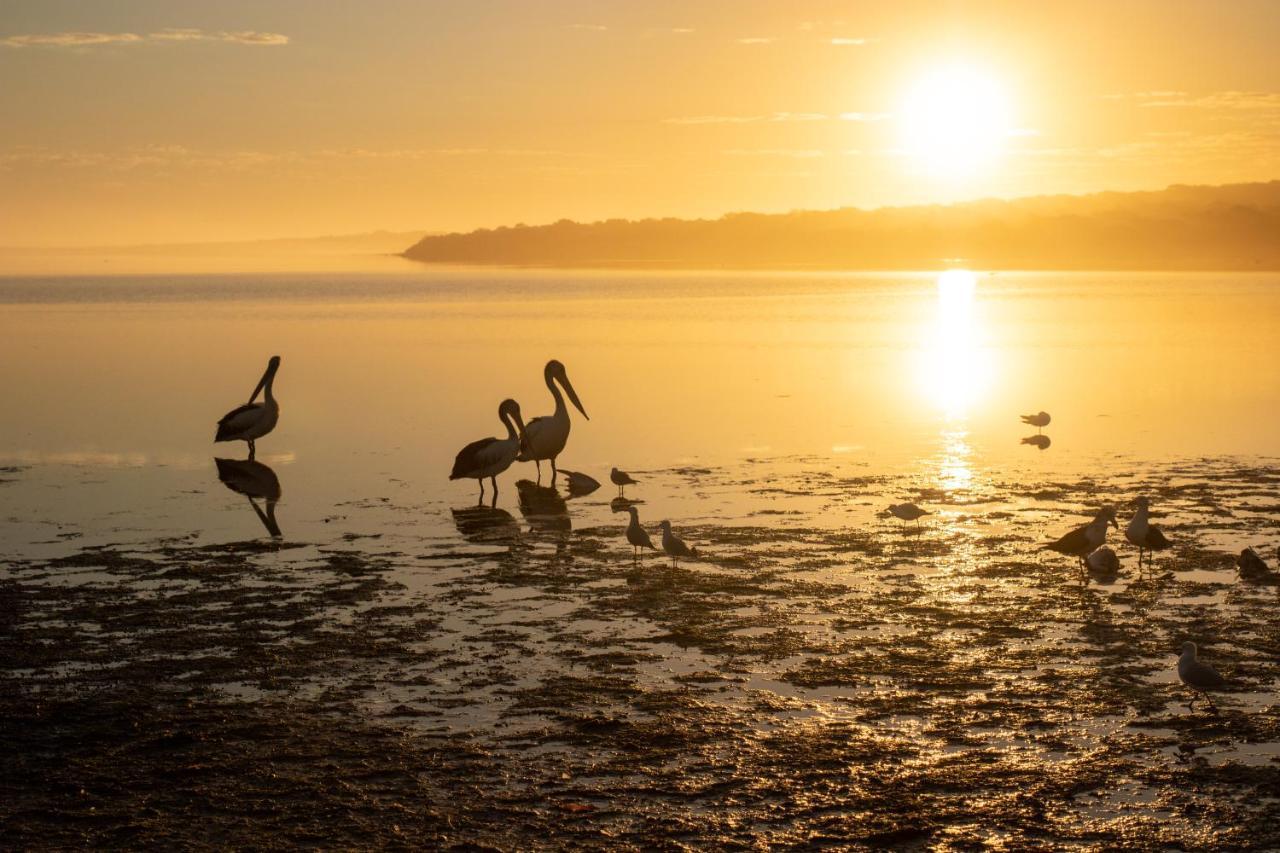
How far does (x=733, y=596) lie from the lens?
467 inches

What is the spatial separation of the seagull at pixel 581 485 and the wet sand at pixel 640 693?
333 cm

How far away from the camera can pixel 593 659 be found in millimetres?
9977

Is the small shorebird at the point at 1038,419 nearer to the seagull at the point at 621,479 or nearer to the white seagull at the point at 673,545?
the seagull at the point at 621,479

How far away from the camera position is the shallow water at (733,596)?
25.3ft

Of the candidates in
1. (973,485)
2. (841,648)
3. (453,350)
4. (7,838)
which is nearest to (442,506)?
(973,485)

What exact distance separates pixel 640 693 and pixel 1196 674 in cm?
364

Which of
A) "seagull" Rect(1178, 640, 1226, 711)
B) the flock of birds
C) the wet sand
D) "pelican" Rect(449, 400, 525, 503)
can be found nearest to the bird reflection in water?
the flock of birds

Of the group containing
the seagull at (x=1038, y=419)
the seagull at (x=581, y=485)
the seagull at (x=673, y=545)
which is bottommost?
the seagull at (x=673, y=545)

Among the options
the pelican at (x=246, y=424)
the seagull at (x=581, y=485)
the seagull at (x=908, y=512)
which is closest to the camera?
the seagull at (x=908, y=512)

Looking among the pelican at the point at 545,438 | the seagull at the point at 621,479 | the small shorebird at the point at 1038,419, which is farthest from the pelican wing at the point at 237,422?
the small shorebird at the point at 1038,419

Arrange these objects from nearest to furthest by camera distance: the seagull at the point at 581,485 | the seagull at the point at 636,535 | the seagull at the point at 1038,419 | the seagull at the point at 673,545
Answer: the seagull at the point at 673,545, the seagull at the point at 636,535, the seagull at the point at 581,485, the seagull at the point at 1038,419

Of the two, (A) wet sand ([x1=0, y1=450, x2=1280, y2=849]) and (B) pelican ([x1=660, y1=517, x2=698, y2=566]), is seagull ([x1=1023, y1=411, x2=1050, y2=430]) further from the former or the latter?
(B) pelican ([x1=660, y1=517, x2=698, y2=566])

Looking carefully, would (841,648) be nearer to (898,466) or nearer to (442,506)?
(442,506)

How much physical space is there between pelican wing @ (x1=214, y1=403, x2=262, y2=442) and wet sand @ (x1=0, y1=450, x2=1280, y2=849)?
25.4 feet
